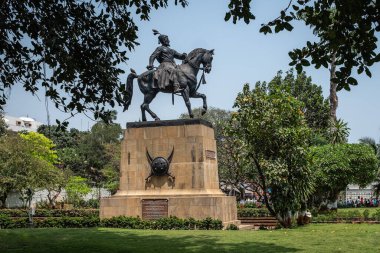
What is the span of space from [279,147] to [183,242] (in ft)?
25.5

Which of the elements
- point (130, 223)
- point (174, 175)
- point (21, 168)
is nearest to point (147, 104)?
point (174, 175)

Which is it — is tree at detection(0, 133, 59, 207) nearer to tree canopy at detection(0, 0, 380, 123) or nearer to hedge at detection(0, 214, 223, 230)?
hedge at detection(0, 214, 223, 230)

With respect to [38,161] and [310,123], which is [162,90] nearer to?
[38,161]

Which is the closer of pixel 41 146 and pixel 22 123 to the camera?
pixel 41 146

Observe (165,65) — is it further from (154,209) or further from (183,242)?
(183,242)

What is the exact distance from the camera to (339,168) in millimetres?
34750

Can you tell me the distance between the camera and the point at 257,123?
19.0 meters

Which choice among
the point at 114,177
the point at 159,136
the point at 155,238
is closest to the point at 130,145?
the point at 159,136

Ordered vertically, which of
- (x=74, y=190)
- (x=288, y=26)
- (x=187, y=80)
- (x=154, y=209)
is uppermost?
(x=187, y=80)

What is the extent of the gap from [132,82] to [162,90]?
1.63m

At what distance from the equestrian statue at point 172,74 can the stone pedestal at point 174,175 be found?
0.95 metres

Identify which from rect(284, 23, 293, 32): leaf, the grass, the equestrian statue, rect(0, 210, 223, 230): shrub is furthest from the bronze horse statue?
rect(284, 23, 293, 32): leaf

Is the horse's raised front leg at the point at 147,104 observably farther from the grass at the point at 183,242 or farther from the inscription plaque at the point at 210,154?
the grass at the point at 183,242

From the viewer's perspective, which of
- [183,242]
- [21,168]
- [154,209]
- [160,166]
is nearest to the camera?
[183,242]
